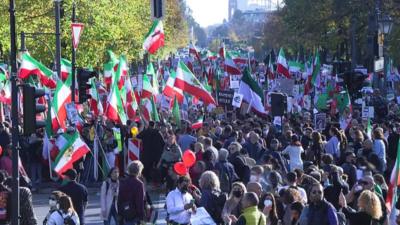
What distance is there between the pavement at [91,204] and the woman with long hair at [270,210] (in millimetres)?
4985

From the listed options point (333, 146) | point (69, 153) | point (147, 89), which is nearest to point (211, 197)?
point (69, 153)

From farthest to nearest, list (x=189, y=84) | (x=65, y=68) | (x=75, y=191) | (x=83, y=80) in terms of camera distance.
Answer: (x=65, y=68)
(x=189, y=84)
(x=83, y=80)
(x=75, y=191)

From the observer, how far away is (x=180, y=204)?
14906 millimetres

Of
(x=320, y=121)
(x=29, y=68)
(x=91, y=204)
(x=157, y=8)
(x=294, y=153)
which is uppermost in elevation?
(x=157, y=8)

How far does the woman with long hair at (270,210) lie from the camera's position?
13.8m

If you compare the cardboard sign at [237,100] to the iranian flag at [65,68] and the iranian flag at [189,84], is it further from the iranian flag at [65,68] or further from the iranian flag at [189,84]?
the iranian flag at [65,68]

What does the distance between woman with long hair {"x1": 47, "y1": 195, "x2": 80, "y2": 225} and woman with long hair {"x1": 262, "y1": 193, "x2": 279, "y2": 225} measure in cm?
243

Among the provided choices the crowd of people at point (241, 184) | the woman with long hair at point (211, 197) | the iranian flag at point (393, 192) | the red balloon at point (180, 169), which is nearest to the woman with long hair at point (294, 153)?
the crowd of people at point (241, 184)

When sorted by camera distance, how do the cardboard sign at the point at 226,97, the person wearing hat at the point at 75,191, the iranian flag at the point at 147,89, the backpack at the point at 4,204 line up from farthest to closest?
1. the cardboard sign at the point at 226,97
2. the iranian flag at the point at 147,89
3. the person wearing hat at the point at 75,191
4. the backpack at the point at 4,204

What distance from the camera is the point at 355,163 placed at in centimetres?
1823

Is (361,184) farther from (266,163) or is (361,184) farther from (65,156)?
(65,156)

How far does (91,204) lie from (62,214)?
8.36 meters

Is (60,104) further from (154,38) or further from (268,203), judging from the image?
(268,203)

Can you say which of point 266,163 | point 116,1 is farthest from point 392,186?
point 116,1
